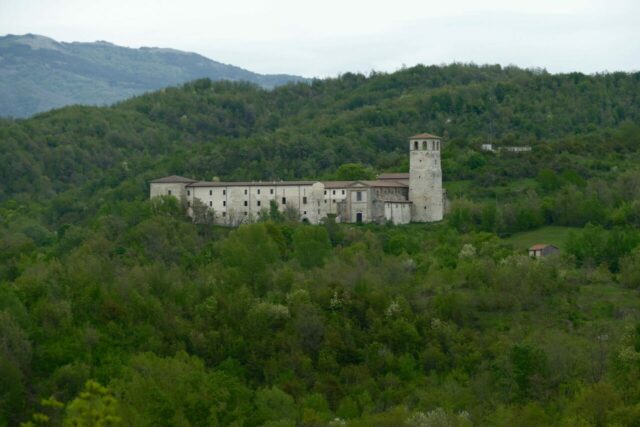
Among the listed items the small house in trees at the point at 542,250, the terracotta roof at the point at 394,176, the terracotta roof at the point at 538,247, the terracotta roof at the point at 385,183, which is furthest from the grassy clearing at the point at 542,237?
the terracotta roof at the point at 394,176

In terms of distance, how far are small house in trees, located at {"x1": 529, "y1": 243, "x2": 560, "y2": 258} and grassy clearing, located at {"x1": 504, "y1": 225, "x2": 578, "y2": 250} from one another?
1.36 metres

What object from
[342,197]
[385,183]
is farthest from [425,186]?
[342,197]

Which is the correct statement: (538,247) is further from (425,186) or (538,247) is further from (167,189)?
(167,189)

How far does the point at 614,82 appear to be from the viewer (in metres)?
162

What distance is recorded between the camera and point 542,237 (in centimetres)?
9150

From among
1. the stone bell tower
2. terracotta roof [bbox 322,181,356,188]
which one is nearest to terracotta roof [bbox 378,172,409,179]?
the stone bell tower

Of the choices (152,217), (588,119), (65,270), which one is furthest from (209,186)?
(588,119)

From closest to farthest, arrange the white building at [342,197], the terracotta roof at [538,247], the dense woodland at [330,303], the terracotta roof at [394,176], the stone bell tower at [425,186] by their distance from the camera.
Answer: the dense woodland at [330,303], the terracotta roof at [538,247], the white building at [342,197], the stone bell tower at [425,186], the terracotta roof at [394,176]

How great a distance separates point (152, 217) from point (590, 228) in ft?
84.6

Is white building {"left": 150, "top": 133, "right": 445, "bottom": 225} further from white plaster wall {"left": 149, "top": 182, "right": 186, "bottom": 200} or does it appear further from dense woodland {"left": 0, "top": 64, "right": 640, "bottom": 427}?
dense woodland {"left": 0, "top": 64, "right": 640, "bottom": 427}

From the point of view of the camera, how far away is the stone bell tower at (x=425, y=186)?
3647 inches

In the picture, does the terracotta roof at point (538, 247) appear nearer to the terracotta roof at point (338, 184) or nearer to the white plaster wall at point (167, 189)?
the terracotta roof at point (338, 184)

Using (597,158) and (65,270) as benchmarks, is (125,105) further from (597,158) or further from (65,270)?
(65,270)

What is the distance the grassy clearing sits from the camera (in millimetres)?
89312
